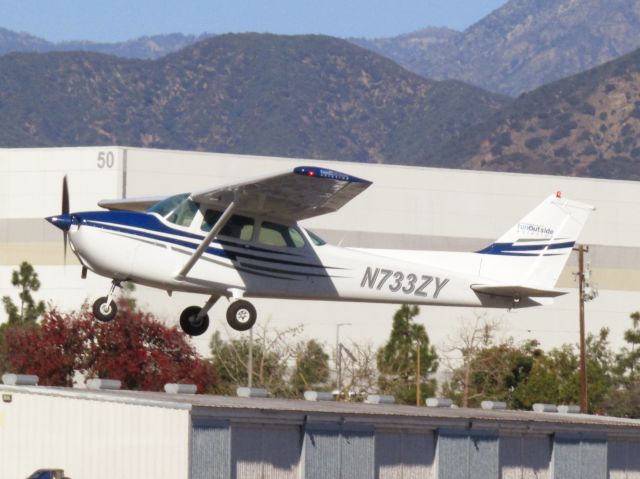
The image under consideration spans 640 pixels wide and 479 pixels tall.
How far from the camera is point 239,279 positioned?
2773cm

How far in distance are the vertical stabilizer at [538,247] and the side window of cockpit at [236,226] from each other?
5251 mm

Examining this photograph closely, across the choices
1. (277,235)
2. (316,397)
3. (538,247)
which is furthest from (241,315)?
(316,397)

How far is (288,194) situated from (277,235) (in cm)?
121

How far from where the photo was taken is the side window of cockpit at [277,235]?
91.3 feet

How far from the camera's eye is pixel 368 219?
9081cm

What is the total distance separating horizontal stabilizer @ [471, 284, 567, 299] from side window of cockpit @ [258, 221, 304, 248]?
4007mm

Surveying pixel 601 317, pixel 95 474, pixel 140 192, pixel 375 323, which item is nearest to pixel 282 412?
pixel 95 474

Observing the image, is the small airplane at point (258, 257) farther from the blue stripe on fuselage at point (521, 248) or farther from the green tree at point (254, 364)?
the green tree at point (254, 364)

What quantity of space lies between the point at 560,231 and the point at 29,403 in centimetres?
1295

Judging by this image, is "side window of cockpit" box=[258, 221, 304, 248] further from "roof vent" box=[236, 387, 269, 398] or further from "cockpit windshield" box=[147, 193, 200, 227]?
"roof vent" box=[236, 387, 269, 398]

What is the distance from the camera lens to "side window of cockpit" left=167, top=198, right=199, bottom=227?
2736 cm

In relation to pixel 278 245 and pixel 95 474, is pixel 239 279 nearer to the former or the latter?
pixel 278 245

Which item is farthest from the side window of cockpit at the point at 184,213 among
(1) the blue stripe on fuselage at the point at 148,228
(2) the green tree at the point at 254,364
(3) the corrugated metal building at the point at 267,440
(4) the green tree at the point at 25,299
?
(4) the green tree at the point at 25,299

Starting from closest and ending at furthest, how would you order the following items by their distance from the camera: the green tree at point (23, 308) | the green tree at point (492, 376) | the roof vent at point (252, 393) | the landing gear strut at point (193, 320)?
1. the landing gear strut at point (193, 320)
2. the roof vent at point (252, 393)
3. the green tree at point (492, 376)
4. the green tree at point (23, 308)
